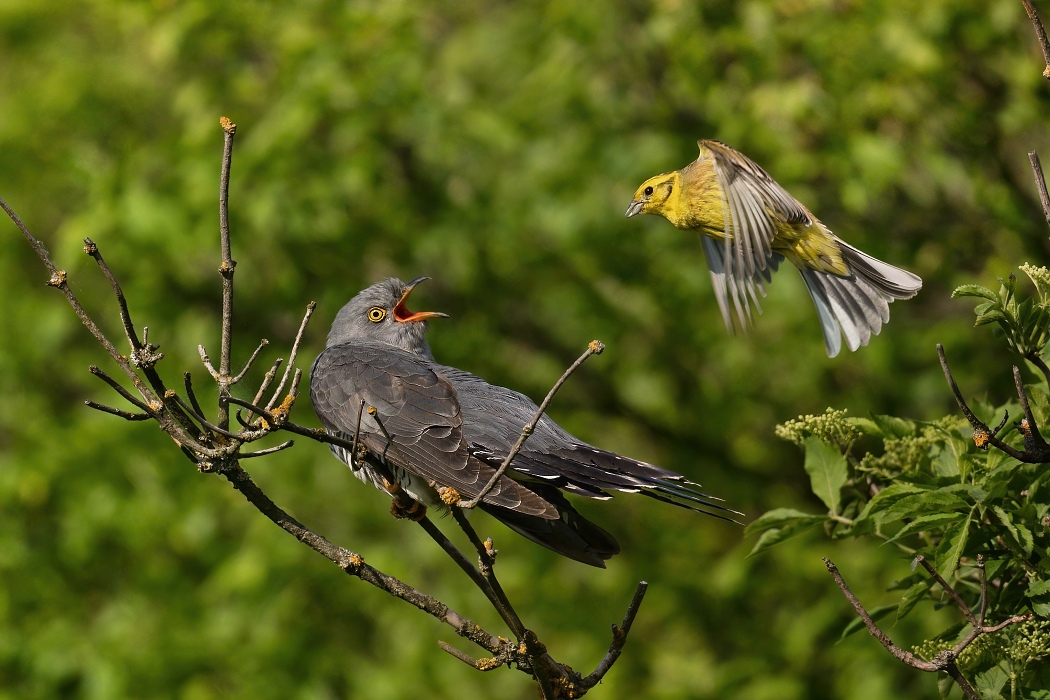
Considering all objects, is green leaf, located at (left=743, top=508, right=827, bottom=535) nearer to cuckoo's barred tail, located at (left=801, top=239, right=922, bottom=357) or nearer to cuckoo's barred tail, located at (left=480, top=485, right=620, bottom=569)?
cuckoo's barred tail, located at (left=480, top=485, right=620, bottom=569)

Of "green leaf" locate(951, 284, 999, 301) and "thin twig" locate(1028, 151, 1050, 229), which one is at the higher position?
"thin twig" locate(1028, 151, 1050, 229)

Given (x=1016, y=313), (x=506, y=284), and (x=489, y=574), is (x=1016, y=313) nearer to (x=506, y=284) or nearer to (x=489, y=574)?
(x=489, y=574)

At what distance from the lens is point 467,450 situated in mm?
3734

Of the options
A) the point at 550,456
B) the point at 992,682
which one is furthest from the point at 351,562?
the point at 992,682

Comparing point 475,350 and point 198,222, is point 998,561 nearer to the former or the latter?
point 475,350

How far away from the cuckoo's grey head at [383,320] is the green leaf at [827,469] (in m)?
2.38

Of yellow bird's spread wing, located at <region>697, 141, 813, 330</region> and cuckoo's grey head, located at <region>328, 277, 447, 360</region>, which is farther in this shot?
cuckoo's grey head, located at <region>328, 277, 447, 360</region>

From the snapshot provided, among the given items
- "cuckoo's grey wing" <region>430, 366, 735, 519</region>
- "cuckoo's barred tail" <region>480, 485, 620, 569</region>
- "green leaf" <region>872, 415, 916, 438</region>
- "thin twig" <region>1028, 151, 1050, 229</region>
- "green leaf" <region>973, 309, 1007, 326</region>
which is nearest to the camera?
"thin twig" <region>1028, 151, 1050, 229</region>

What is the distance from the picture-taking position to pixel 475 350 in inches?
305

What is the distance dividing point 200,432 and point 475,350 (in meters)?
5.00

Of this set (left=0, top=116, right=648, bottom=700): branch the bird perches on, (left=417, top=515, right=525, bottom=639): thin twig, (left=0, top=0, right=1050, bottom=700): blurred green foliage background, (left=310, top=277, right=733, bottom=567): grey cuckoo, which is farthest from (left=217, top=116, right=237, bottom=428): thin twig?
(left=0, top=0, right=1050, bottom=700): blurred green foliage background

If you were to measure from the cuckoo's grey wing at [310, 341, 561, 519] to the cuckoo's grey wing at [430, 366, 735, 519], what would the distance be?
0.10m

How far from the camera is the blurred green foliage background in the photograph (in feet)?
22.2

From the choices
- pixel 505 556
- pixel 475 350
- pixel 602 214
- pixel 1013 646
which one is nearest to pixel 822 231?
pixel 1013 646
